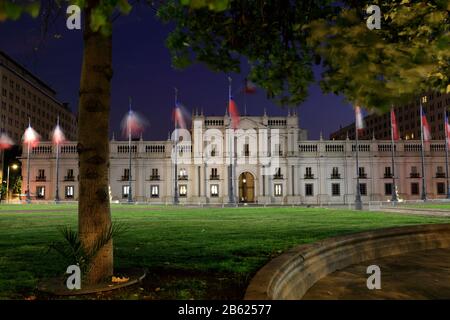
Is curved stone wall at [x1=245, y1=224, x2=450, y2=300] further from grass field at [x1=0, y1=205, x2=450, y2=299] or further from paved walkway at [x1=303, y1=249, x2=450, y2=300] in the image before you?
grass field at [x1=0, y1=205, x2=450, y2=299]

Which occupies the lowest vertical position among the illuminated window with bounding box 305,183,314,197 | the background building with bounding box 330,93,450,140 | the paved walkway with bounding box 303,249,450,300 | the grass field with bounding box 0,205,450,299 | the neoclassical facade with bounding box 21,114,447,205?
the paved walkway with bounding box 303,249,450,300

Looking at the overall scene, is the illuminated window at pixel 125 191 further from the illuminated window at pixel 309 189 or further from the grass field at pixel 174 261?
the grass field at pixel 174 261

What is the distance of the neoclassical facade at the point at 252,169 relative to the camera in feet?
205

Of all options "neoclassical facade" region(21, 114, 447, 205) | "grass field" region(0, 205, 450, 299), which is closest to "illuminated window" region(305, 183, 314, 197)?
"neoclassical facade" region(21, 114, 447, 205)

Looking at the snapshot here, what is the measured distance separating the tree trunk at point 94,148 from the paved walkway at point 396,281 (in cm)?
294

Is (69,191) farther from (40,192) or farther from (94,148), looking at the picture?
(94,148)

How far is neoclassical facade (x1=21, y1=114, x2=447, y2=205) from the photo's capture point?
205 ft

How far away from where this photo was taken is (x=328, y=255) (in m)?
7.25

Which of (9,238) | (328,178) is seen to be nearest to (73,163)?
(328,178)

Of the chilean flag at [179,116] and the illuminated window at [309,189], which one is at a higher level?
the chilean flag at [179,116]

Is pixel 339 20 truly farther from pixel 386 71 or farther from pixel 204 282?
pixel 204 282

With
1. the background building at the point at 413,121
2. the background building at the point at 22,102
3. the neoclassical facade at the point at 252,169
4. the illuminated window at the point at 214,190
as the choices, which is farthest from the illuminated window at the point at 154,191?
the background building at the point at 413,121

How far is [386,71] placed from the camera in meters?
4.58

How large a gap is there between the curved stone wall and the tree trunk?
208 centimetres
